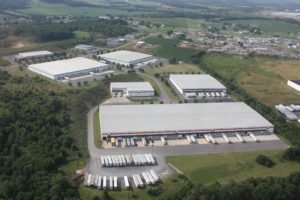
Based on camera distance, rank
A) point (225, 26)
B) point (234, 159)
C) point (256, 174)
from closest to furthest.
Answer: point (256, 174) → point (234, 159) → point (225, 26)

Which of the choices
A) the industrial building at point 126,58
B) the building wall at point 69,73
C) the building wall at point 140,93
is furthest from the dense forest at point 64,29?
the building wall at point 140,93

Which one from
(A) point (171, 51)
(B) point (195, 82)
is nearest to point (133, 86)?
(B) point (195, 82)

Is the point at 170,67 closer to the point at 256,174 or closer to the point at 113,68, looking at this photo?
the point at 113,68

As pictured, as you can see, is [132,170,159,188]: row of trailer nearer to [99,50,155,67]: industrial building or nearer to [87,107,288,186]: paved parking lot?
[87,107,288,186]: paved parking lot

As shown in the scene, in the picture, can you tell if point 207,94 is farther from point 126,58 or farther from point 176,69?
point 126,58

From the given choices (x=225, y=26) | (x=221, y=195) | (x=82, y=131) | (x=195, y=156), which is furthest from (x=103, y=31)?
(x=221, y=195)

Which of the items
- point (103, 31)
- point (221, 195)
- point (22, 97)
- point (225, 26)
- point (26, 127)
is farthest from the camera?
point (225, 26)

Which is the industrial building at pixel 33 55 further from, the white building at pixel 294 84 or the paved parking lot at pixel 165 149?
the white building at pixel 294 84
